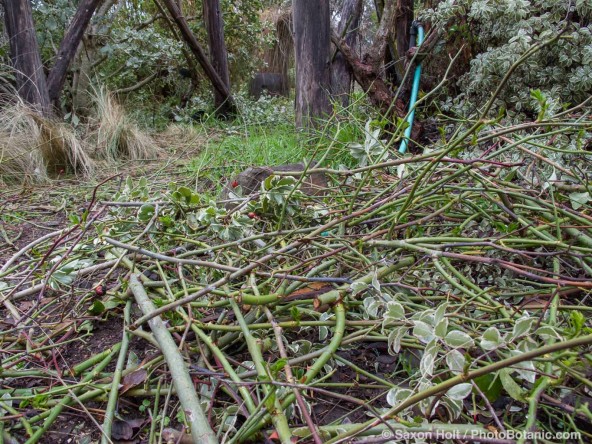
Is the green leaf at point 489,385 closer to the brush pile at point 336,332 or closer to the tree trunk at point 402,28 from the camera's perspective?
the brush pile at point 336,332

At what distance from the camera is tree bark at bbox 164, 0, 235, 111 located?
4141mm

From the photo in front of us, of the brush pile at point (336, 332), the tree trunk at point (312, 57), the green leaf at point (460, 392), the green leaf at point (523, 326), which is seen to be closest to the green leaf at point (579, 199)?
the brush pile at point (336, 332)

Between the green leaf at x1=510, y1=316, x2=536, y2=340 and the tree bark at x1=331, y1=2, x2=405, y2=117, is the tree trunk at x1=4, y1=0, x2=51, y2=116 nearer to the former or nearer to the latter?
the tree bark at x1=331, y1=2, x2=405, y2=117

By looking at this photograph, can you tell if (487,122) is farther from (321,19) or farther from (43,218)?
(321,19)

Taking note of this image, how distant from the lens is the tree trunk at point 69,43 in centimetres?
357

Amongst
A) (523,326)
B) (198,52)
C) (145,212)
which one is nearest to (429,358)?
(523,326)

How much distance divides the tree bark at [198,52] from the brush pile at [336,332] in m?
3.38

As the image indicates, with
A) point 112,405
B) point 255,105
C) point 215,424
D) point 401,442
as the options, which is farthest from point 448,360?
point 255,105

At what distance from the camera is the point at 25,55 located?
333cm

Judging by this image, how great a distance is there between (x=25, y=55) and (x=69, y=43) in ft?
1.32

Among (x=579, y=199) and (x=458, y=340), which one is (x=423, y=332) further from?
(x=579, y=199)

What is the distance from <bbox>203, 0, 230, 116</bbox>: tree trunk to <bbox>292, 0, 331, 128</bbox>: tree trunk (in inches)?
64.7

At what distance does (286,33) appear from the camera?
29.0ft

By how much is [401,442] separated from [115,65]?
17.2ft
